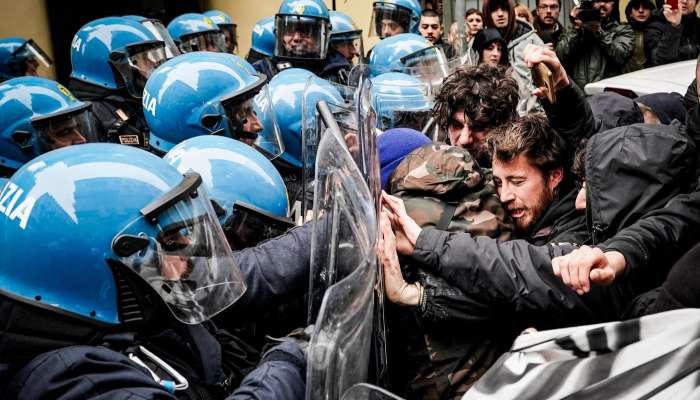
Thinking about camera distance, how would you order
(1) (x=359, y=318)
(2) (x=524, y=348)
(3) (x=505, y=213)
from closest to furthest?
(2) (x=524, y=348)
(1) (x=359, y=318)
(3) (x=505, y=213)

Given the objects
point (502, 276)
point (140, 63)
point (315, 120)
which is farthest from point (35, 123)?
point (502, 276)

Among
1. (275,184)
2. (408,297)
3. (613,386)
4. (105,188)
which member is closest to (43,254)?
(105,188)

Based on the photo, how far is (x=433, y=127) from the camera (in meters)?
3.56

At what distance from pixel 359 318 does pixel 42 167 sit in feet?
2.99

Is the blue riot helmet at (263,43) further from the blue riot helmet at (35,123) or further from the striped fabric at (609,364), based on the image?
the striped fabric at (609,364)

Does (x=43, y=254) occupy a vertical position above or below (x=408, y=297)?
above

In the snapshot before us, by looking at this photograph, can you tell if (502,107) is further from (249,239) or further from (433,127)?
(249,239)

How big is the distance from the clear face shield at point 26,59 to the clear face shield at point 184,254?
443 centimetres

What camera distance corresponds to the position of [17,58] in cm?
548

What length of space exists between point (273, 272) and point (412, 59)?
3298mm

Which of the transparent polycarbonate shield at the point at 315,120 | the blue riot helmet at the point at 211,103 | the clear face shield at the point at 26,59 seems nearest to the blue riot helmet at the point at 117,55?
the clear face shield at the point at 26,59

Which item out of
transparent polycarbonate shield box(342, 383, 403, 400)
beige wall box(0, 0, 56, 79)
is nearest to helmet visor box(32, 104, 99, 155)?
transparent polycarbonate shield box(342, 383, 403, 400)

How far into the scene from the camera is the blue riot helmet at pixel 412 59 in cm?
457

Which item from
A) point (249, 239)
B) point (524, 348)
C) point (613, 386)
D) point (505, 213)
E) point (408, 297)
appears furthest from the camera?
point (249, 239)
